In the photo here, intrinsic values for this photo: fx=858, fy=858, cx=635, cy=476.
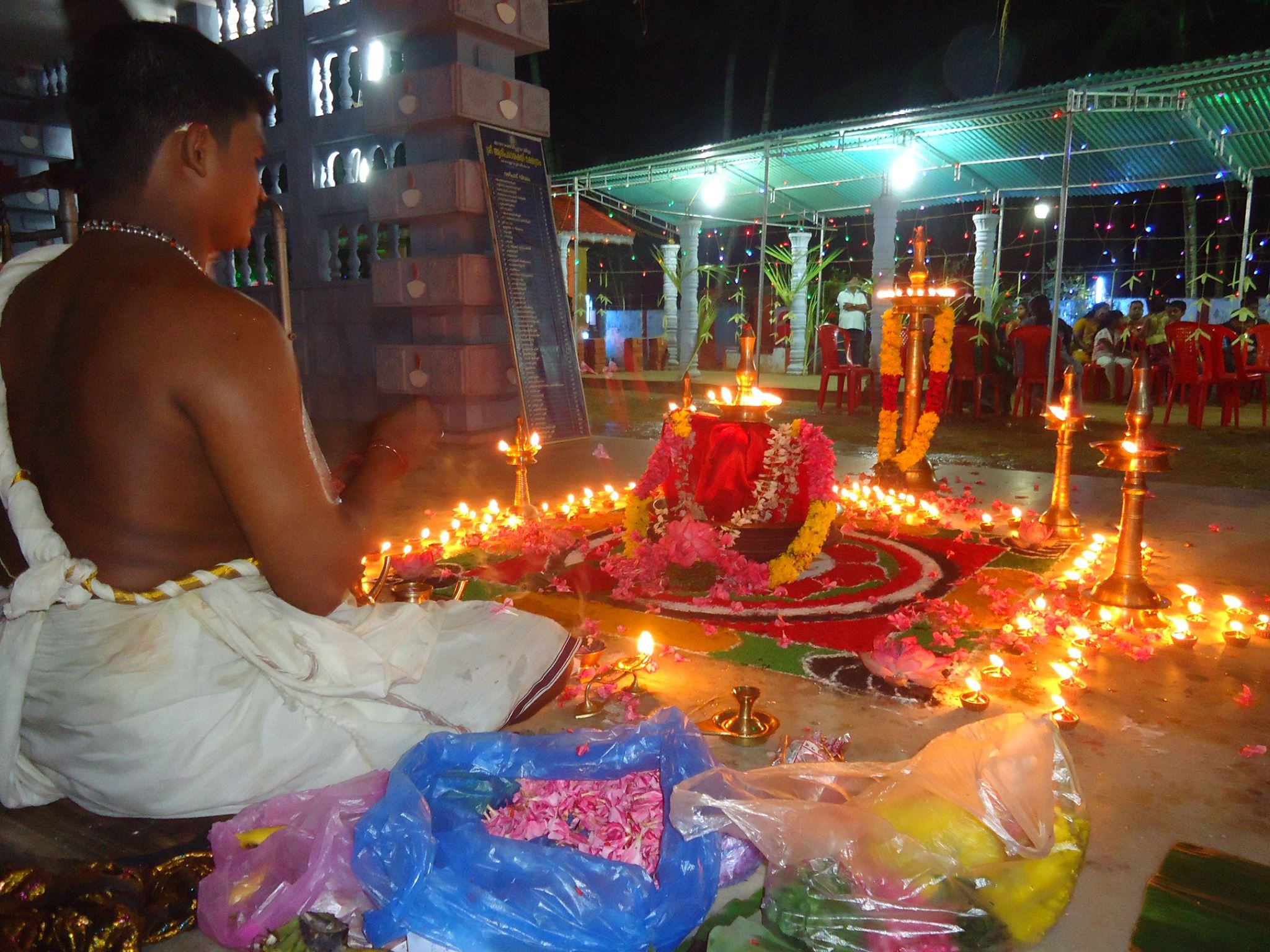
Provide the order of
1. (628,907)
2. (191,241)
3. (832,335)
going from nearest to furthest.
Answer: (628,907) → (191,241) → (832,335)

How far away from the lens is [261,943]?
183 cm

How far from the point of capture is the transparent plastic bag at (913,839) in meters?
1.78

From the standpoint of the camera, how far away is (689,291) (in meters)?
21.0

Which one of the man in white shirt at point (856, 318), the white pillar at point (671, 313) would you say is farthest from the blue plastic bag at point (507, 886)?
the white pillar at point (671, 313)

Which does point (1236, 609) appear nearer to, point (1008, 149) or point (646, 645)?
point (646, 645)

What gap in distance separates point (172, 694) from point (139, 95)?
137 cm

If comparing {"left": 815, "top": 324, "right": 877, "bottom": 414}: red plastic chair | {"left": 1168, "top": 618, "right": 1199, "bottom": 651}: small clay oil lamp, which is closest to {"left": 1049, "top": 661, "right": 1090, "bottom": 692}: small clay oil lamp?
{"left": 1168, "top": 618, "right": 1199, "bottom": 651}: small clay oil lamp

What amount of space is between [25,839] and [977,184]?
17.0 metres

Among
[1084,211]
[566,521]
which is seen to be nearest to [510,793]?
[566,521]

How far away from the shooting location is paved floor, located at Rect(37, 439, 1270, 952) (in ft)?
7.12

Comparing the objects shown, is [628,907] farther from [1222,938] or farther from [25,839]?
[25,839]

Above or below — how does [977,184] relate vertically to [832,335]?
above

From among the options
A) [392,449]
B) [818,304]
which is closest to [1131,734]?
[392,449]

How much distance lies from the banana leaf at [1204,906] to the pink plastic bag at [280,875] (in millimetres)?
1752
